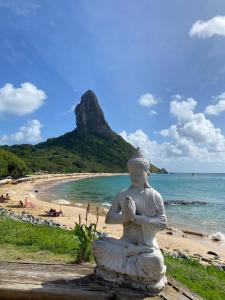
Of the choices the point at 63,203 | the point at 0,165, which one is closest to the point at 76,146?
the point at 0,165

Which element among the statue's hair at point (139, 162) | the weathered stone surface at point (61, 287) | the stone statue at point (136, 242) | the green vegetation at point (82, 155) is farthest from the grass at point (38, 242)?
the green vegetation at point (82, 155)

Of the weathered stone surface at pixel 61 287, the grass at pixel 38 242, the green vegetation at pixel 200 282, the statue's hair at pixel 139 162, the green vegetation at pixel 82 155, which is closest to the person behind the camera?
the weathered stone surface at pixel 61 287

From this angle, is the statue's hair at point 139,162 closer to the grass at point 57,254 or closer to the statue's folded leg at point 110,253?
the statue's folded leg at point 110,253

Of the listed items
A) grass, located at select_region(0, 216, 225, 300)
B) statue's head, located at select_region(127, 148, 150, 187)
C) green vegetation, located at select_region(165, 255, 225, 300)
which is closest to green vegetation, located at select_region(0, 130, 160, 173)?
grass, located at select_region(0, 216, 225, 300)

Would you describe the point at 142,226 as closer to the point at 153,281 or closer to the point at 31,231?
the point at 153,281

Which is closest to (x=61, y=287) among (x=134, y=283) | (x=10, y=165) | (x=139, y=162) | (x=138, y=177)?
(x=134, y=283)

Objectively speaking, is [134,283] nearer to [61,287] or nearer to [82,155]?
[61,287]

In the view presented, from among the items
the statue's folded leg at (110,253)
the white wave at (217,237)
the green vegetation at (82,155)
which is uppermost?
the green vegetation at (82,155)

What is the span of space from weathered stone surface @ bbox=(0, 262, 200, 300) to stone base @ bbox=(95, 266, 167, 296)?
3.2 inches

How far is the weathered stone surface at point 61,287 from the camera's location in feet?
20.6

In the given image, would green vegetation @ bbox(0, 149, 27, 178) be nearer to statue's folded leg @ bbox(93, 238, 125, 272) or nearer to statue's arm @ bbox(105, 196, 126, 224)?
statue's arm @ bbox(105, 196, 126, 224)

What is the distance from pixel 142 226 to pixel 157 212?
0.41m

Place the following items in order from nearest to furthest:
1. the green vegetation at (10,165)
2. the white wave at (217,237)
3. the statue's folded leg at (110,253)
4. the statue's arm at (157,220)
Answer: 1. the statue's folded leg at (110,253)
2. the statue's arm at (157,220)
3. the white wave at (217,237)
4. the green vegetation at (10,165)

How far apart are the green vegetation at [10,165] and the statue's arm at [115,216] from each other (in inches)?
2730
